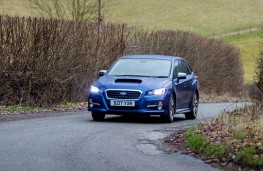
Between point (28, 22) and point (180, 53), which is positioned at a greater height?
point (28, 22)

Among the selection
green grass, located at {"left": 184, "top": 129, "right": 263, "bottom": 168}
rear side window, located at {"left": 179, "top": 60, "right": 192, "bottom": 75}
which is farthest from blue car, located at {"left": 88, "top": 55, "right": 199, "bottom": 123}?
green grass, located at {"left": 184, "top": 129, "right": 263, "bottom": 168}

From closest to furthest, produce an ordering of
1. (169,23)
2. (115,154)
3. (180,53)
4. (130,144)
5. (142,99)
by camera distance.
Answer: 1. (115,154)
2. (130,144)
3. (142,99)
4. (180,53)
5. (169,23)

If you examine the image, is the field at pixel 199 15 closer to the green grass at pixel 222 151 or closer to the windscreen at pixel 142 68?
the windscreen at pixel 142 68

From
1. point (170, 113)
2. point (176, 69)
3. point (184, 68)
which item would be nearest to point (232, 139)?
point (170, 113)

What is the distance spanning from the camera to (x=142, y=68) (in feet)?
65.9

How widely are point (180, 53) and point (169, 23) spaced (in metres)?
46.6

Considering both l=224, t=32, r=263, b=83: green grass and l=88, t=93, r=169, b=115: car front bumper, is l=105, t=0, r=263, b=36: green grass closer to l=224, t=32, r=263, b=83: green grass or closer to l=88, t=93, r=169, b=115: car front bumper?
l=224, t=32, r=263, b=83: green grass

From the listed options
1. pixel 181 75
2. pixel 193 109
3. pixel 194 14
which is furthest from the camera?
pixel 194 14

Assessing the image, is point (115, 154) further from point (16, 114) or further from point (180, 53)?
point (180, 53)

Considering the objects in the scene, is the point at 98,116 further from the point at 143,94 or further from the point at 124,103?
the point at 143,94

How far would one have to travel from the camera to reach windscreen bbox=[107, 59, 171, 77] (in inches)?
785

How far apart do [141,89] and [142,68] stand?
55.8 inches

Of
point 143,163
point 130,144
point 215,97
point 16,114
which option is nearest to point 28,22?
point 16,114

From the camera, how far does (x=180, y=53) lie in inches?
1537
